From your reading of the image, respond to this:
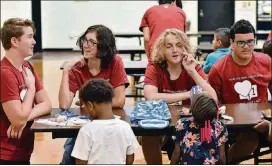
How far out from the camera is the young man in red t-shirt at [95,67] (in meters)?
3.64

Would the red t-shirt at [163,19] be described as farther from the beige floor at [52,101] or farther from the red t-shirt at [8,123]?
the red t-shirt at [8,123]

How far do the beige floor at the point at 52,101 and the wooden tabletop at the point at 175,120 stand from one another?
1355 mm

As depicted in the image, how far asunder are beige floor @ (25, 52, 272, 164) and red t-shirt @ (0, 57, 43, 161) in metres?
1.58

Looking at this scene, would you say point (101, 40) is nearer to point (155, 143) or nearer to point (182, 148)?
point (155, 143)

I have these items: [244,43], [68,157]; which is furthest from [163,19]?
[68,157]

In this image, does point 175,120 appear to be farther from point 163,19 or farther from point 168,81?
point 163,19

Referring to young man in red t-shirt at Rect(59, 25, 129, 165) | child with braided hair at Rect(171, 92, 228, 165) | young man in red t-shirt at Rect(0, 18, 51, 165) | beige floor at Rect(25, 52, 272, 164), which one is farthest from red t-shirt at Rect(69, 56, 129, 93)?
beige floor at Rect(25, 52, 272, 164)

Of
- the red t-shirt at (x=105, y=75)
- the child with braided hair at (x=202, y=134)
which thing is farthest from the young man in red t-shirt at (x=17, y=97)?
the child with braided hair at (x=202, y=134)

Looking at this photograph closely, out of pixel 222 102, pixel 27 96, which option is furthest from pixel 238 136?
pixel 27 96

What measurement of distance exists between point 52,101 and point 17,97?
4.53 meters

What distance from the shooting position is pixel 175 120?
3.18m

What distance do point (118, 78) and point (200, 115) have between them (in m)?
0.93

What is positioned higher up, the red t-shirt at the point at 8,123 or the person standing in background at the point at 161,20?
the person standing in background at the point at 161,20

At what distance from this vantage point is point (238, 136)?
371 cm
